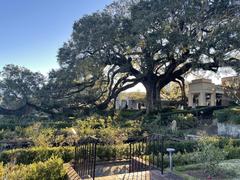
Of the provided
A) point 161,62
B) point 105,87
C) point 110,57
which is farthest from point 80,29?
point 161,62

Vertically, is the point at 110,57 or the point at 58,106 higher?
the point at 110,57

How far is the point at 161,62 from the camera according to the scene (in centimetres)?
2227

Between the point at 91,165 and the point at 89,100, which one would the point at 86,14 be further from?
the point at 91,165

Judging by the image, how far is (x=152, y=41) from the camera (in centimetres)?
1839

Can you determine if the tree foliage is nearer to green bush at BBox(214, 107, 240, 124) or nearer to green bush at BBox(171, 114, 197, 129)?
green bush at BBox(171, 114, 197, 129)

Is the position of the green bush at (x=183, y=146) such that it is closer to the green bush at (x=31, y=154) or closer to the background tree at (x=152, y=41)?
the green bush at (x=31, y=154)

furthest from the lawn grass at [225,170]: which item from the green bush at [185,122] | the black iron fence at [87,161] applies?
the green bush at [185,122]

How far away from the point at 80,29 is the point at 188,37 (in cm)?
850

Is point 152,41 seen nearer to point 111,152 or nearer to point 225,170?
point 111,152

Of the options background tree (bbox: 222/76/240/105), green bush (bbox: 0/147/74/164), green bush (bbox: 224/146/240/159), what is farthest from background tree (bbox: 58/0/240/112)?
green bush (bbox: 0/147/74/164)

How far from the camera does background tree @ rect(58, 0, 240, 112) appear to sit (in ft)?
58.7

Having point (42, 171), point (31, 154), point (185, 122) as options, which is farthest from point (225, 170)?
point (185, 122)

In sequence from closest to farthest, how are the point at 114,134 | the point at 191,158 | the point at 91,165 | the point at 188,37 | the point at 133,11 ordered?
the point at 91,165, the point at 191,158, the point at 114,134, the point at 188,37, the point at 133,11

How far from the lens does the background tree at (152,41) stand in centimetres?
1789
